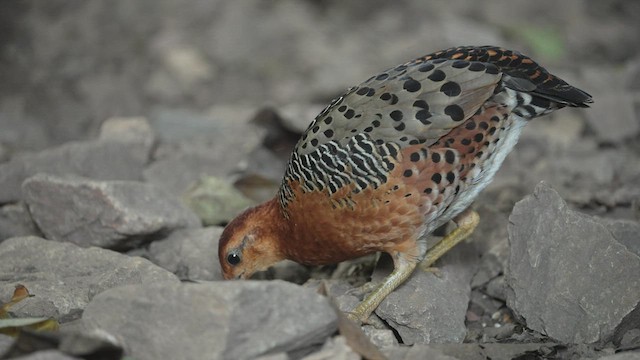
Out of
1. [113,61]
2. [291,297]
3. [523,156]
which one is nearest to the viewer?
[291,297]

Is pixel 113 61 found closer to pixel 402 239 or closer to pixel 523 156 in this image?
pixel 523 156

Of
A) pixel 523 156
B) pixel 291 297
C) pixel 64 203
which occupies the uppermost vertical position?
pixel 291 297

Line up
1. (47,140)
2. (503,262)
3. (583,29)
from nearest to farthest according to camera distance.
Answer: (503,262) → (47,140) → (583,29)

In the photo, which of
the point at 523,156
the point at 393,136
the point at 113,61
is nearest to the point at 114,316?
the point at 393,136

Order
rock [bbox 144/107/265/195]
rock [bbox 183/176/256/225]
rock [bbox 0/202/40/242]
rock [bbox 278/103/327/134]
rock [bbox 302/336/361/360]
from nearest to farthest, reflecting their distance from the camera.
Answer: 1. rock [bbox 302/336/361/360]
2. rock [bbox 0/202/40/242]
3. rock [bbox 183/176/256/225]
4. rock [bbox 144/107/265/195]
5. rock [bbox 278/103/327/134]

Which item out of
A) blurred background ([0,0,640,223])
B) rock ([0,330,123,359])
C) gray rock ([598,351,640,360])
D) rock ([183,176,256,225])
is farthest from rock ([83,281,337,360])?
blurred background ([0,0,640,223])

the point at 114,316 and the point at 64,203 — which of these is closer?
the point at 114,316

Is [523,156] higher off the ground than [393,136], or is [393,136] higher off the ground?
[393,136]

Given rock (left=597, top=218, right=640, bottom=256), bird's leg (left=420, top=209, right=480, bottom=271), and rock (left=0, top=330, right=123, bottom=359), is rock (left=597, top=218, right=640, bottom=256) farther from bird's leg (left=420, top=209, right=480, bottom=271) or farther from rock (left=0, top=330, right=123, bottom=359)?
rock (left=0, top=330, right=123, bottom=359)

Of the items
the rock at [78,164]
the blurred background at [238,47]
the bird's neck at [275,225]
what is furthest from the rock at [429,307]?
the blurred background at [238,47]
